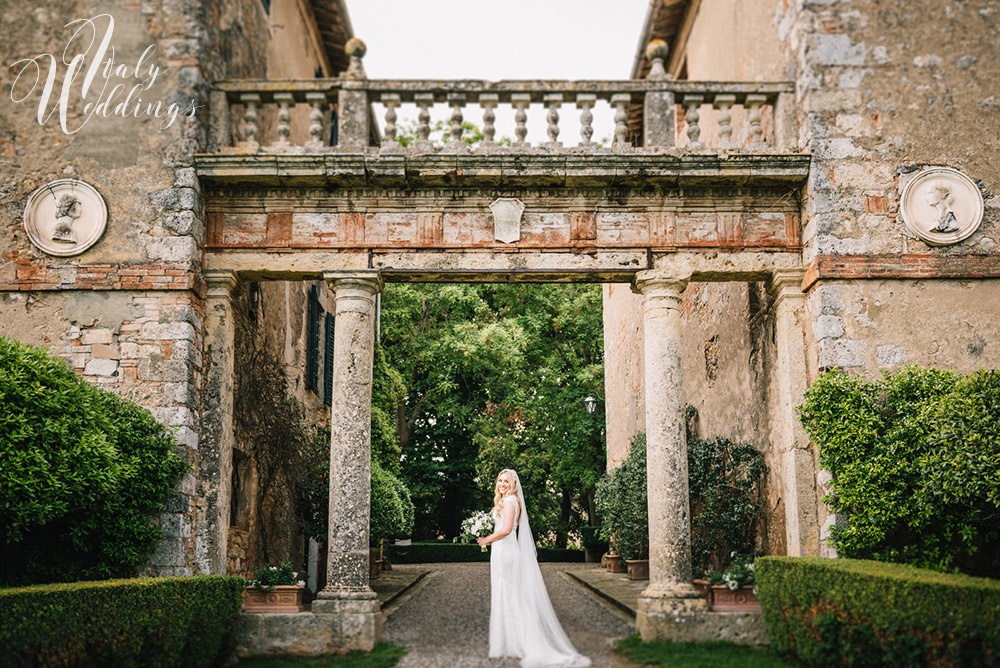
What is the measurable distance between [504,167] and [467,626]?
499 centimetres

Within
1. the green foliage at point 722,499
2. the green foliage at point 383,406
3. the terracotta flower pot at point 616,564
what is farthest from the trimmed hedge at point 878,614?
the green foliage at point 383,406

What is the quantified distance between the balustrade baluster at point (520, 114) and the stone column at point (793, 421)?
3135mm

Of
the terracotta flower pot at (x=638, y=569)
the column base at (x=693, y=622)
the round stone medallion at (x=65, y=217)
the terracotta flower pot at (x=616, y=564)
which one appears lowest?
the terracotta flower pot at (x=616, y=564)

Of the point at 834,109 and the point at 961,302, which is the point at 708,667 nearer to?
the point at 961,302

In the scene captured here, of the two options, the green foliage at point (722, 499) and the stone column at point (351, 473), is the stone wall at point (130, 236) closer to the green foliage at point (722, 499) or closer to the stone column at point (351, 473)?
the stone column at point (351, 473)

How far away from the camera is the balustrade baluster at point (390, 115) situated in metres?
9.43

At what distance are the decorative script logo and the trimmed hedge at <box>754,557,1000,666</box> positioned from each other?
24.8ft

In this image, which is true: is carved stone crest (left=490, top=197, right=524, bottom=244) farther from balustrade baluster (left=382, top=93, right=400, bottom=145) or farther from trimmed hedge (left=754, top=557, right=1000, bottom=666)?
trimmed hedge (left=754, top=557, right=1000, bottom=666)

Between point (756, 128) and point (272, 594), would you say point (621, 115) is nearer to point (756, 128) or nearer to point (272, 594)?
point (756, 128)

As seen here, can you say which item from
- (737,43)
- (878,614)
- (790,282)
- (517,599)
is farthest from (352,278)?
(737,43)

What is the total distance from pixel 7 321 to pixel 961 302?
963cm

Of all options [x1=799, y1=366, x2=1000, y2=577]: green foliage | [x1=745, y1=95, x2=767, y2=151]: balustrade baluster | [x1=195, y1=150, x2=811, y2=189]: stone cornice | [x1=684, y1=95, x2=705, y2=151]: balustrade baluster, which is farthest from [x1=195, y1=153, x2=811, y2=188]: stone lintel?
[x1=799, y1=366, x2=1000, y2=577]: green foliage

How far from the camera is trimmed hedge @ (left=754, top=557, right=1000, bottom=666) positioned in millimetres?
5520

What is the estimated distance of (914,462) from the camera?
7.60m
